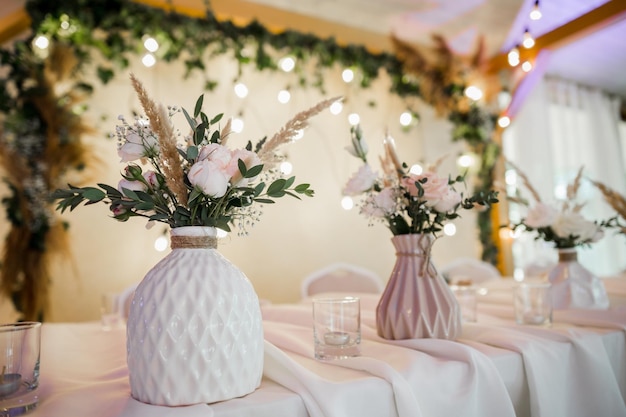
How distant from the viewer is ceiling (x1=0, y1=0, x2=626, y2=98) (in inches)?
156

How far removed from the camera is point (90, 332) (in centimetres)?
155

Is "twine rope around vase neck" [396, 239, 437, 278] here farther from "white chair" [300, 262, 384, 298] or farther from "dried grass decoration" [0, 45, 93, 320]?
"dried grass decoration" [0, 45, 93, 320]

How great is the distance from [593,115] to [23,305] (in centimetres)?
595

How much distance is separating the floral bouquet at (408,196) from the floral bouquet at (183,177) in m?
0.34

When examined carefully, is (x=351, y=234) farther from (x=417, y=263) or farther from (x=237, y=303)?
(x=237, y=303)

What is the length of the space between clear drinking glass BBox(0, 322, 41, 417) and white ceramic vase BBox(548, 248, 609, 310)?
1461 millimetres

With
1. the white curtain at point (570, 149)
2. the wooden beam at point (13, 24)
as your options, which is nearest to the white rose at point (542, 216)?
the wooden beam at point (13, 24)

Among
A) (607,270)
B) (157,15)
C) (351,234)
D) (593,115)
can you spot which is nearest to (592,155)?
(593,115)

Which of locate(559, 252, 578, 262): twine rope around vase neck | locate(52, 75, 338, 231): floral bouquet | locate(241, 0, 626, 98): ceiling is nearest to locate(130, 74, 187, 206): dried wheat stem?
locate(52, 75, 338, 231): floral bouquet

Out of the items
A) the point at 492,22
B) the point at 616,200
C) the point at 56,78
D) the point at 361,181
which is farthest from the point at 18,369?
the point at 492,22

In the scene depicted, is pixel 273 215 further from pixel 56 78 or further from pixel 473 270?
pixel 56 78

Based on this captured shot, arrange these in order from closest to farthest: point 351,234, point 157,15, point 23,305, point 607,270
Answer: point 23,305
point 157,15
point 351,234
point 607,270

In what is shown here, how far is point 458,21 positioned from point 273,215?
2.44 metres

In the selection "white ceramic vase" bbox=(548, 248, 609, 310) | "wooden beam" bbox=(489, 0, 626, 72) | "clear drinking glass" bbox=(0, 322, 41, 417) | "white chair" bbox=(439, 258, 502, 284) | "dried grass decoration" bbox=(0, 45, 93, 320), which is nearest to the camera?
"clear drinking glass" bbox=(0, 322, 41, 417)
